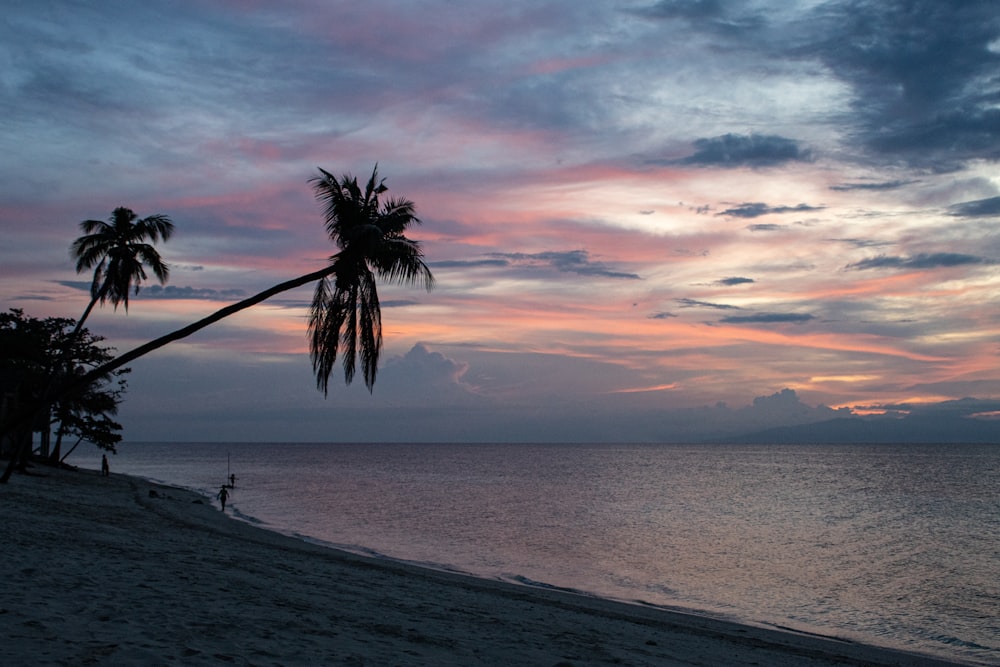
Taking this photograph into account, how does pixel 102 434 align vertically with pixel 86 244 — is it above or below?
below

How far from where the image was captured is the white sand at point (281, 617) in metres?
7.82

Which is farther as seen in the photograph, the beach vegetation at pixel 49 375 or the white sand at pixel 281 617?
the beach vegetation at pixel 49 375

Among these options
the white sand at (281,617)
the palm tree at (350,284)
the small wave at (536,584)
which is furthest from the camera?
the small wave at (536,584)

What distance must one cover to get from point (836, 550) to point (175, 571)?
30.9 m

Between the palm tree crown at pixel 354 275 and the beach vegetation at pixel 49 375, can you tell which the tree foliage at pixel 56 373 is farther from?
the palm tree crown at pixel 354 275

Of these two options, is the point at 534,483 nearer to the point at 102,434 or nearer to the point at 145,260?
the point at 102,434

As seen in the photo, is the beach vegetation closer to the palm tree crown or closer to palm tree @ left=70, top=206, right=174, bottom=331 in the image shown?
palm tree @ left=70, top=206, right=174, bottom=331

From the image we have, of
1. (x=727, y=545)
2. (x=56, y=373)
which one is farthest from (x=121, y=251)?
(x=727, y=545)

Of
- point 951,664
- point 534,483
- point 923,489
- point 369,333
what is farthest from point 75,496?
point 923,489

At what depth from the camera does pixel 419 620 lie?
38.2ft

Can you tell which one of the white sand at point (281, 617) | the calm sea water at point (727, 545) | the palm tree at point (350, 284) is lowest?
the calm sea water at point (727, 545)

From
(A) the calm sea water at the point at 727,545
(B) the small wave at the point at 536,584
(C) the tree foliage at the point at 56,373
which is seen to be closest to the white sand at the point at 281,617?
(B) the small wave at the point at 536,584

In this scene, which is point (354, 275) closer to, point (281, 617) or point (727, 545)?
point (281, 617)

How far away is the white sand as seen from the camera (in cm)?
782
